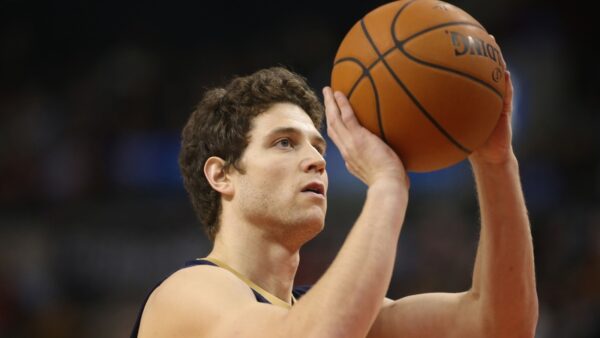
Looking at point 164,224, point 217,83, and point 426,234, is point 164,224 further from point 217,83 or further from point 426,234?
point 426,234

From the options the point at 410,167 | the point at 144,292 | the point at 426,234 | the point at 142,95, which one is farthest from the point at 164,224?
the point at 410,167

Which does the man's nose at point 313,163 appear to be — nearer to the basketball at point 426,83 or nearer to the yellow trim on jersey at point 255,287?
the yellow trim on jersey at point 255,287

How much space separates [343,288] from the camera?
9.89 feet

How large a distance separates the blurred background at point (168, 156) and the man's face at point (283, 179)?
17.4ft

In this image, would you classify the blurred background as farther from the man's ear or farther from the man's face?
the man's face

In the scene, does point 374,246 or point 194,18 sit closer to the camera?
point 374,246

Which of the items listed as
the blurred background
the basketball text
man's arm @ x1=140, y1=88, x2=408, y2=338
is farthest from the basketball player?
the blurred background

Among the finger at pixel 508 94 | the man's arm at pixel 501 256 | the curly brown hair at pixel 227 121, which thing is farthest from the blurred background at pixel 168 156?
the finger at pixel 508 94

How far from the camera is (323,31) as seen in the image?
12.2m

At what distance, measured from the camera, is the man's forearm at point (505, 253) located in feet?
12.4

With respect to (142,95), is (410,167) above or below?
above

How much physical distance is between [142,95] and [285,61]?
1.99m

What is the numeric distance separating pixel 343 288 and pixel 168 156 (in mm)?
7703

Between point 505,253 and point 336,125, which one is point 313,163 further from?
point 505,253
